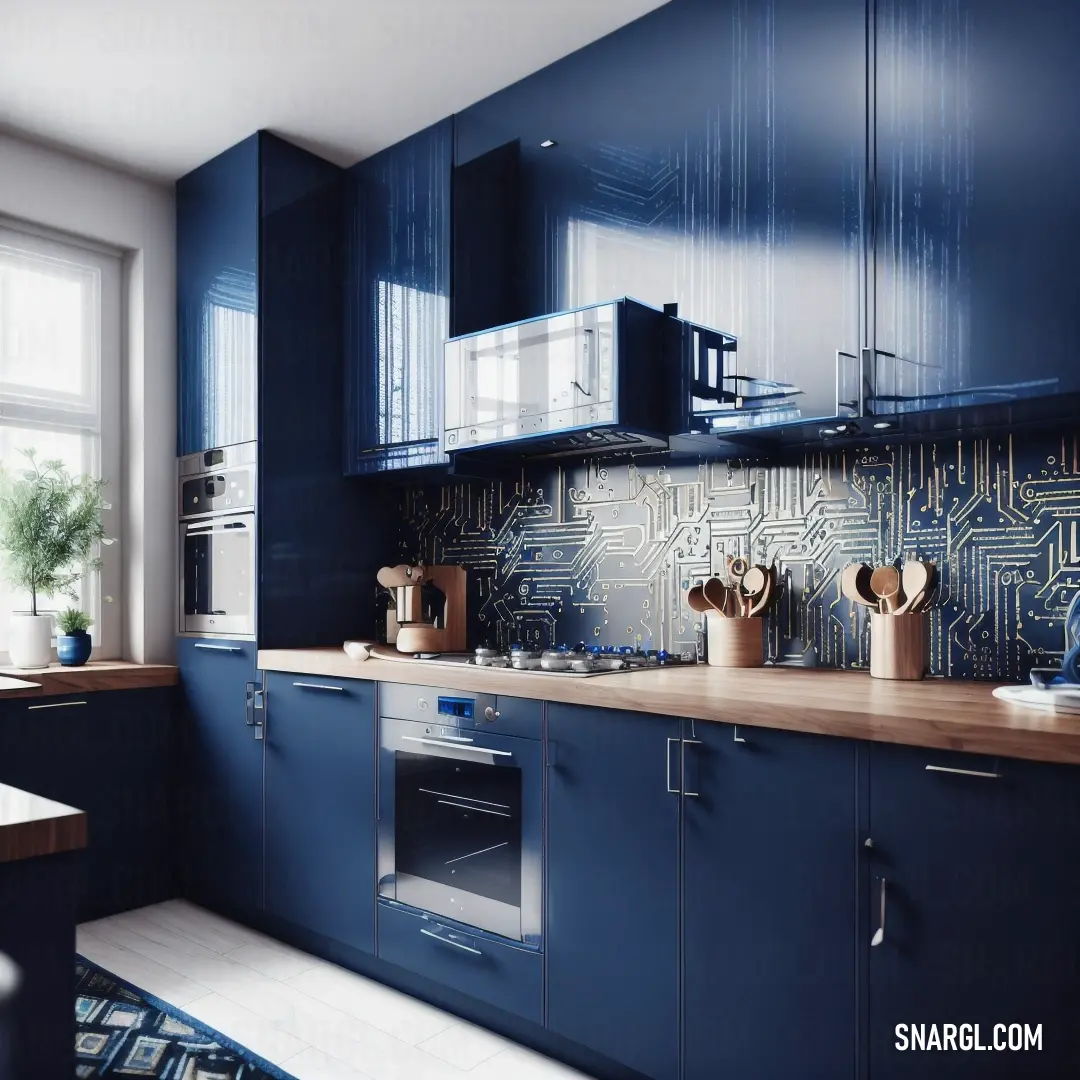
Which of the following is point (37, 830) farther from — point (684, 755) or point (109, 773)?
point (109, 773)

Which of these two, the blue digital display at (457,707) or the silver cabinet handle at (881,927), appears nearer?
the silver cabinet handle at (881,927)

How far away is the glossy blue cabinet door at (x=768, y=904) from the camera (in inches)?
68.2

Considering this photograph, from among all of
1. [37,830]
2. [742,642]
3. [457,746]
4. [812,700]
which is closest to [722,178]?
[742,642]

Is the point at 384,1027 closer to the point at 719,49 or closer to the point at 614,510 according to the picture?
the point at 614,510

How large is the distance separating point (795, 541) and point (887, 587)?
12.7 inches

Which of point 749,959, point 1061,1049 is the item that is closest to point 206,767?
point 749,959

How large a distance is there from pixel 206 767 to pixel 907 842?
8.07 ft

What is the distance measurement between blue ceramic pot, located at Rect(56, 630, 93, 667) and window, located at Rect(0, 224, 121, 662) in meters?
0.21

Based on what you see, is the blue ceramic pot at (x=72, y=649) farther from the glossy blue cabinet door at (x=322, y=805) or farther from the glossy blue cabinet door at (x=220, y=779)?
the glossy blue cabinet door at (x=322, y=805)

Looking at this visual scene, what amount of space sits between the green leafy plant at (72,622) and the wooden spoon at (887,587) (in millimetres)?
2605

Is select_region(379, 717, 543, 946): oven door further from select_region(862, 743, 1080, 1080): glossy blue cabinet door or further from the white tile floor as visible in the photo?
select_region(862, 743, 1080, 1080): glossy blue cabinet door

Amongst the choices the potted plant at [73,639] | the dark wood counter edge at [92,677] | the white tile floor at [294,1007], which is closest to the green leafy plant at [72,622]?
Answer: the potted plant at [73,639]

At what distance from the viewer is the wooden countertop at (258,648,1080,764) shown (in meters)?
1.52

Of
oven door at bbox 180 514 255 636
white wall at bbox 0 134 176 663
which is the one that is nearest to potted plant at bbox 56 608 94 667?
white wall at bbox 0 134 176 663
